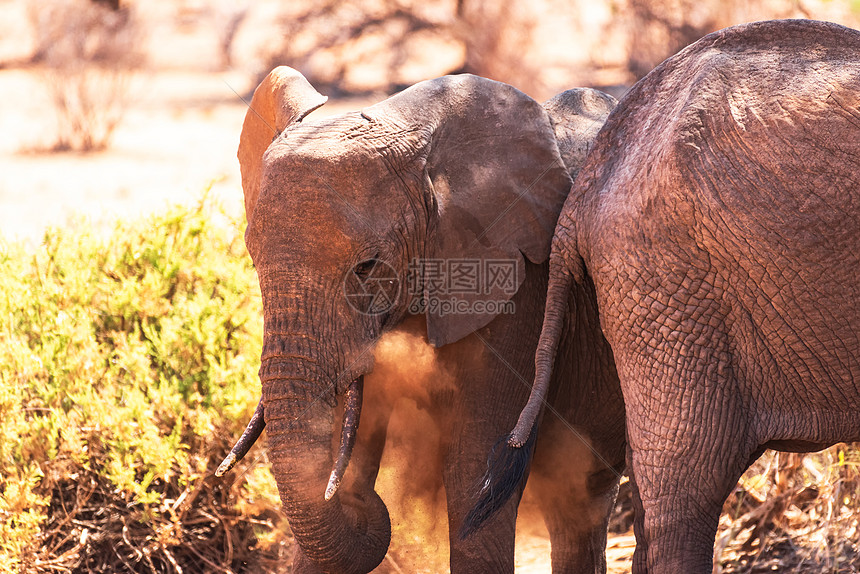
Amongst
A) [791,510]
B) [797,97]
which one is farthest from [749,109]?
[791,510]

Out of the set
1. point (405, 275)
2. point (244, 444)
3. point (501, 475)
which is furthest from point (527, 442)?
point (244, 444)

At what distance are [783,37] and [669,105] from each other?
39cm

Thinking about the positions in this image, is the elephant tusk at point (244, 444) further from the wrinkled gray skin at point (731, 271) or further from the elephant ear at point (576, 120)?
the elephant ear at point (576, 120)

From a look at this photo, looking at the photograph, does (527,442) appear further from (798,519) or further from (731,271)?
(798,519)

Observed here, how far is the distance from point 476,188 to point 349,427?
89cm

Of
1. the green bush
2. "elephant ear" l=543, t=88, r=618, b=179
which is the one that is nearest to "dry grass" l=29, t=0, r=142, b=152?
the green bush

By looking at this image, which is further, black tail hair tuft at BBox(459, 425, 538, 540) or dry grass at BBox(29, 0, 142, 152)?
dry grass at BBox(29, 0, 142, 152)

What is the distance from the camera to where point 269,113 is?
3.81 m

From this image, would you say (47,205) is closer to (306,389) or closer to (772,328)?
(306,389)

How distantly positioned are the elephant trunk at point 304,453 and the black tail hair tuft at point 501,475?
43cm

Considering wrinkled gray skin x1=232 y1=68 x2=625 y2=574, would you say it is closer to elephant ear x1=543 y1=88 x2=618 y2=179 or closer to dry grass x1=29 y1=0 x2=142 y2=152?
elephant ear x1=543 y1=88 x2=618 y2=179

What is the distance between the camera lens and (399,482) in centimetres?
378

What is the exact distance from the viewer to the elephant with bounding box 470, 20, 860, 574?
111 inches

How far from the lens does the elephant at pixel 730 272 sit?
Result: 281cm
